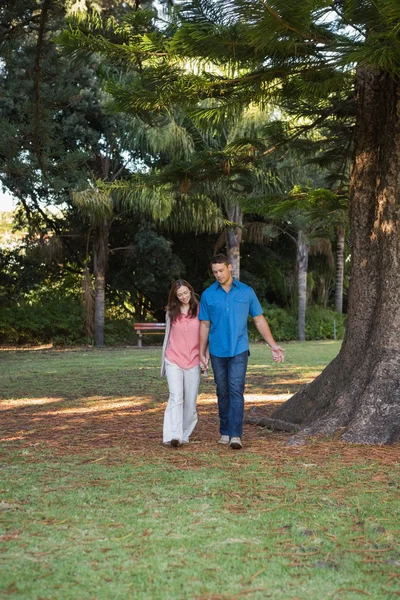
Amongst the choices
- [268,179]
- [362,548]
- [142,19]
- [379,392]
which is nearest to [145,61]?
[142,19]

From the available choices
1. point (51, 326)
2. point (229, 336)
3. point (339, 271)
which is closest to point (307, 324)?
point (339, 271)

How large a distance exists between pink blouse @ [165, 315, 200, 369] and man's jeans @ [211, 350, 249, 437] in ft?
0.82

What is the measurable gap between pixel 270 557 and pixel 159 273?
87.9ft

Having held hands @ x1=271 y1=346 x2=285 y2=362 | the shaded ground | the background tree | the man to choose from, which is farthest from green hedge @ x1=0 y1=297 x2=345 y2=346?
held hands @ x1=271 y1=346 x2=285 y2=362

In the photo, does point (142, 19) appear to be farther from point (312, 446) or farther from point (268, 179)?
point (312, 446)

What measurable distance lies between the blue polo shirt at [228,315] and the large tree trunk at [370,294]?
1175 millimetres

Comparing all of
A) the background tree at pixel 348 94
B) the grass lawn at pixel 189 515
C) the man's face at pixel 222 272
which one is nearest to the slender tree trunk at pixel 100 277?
the grass lawn at pixel 189 515

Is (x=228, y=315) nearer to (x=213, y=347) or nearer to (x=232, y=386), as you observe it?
(x=213, y=347)

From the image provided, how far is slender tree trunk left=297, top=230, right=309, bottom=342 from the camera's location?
3397cm

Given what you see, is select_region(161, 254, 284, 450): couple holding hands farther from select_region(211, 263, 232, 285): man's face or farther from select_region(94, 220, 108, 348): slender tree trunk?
select_region(94, 220, 108, 348): slender tree trunk

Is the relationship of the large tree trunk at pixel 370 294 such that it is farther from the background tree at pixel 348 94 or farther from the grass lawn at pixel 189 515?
the grass lawn at pixel 189 515

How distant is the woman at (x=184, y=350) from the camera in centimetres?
798

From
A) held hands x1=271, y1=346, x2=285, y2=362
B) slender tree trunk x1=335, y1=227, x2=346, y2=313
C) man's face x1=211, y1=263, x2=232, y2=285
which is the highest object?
slender tree trunk x1=335, y1=227, x2=346, y2=313

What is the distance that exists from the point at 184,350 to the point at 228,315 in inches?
23.7
